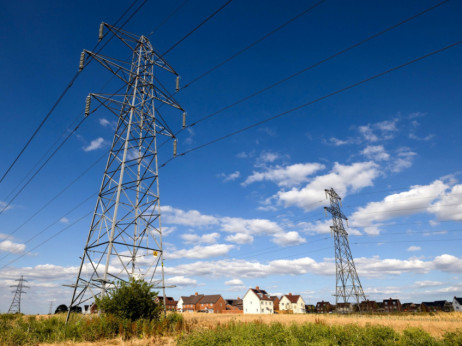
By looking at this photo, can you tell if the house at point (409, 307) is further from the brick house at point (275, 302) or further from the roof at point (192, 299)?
the roof at point (192, 299)

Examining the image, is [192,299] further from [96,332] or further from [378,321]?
[96,332]

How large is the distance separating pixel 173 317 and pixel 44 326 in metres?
6.46

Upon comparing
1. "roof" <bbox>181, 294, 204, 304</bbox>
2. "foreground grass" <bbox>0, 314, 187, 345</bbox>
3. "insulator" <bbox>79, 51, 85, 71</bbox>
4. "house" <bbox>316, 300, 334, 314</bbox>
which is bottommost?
"house" <bbox>316, 300, 334, 314</bbox>

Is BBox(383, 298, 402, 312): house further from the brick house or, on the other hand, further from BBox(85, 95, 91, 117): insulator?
BBox(85, 95, 91, 117): insulator

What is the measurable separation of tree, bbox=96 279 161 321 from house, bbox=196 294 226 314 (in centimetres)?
8123

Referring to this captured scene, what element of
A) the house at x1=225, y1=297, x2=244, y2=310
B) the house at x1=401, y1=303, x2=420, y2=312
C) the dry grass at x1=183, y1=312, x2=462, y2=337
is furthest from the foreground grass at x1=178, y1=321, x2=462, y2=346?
the house at x1=401, y1=303, x2=420, y2=312

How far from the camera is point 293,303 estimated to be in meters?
98.6

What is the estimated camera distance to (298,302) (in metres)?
99.6

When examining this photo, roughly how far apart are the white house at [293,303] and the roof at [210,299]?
22.5 m

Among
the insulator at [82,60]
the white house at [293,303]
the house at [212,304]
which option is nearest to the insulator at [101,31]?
A: the insulator at [82,60]

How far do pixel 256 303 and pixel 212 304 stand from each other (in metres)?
14.9

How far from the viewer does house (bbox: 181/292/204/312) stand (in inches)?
3683

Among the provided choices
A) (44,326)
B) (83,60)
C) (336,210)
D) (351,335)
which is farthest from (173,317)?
(336,210)

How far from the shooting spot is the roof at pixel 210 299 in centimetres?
9025
